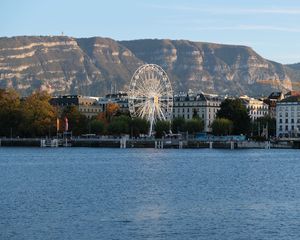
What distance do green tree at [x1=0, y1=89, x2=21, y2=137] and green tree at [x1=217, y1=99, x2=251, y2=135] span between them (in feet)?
117

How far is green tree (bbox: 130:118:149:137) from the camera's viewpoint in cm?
15738

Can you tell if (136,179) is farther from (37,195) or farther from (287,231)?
(287,231)

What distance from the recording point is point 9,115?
161 metres

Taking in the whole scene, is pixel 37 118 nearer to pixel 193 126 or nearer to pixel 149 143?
pixel 149 143

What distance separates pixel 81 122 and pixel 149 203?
11591 centimetres

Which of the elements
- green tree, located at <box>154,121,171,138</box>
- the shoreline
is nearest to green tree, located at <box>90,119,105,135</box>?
green tree, located at <box>154,121,171,138</box>

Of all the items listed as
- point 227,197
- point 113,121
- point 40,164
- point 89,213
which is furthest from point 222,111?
point 89,213

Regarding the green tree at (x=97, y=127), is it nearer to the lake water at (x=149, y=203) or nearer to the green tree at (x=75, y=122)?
the green tree at (x=75, y=122)

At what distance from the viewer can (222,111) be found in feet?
512

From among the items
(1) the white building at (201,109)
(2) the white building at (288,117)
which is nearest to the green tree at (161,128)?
(2) the white building at (288,117)

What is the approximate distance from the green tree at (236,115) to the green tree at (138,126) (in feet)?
42.3

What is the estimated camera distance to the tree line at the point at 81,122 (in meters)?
155

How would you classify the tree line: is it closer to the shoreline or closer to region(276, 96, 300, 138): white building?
the shoreline

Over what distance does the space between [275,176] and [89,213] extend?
31233 millimetres
